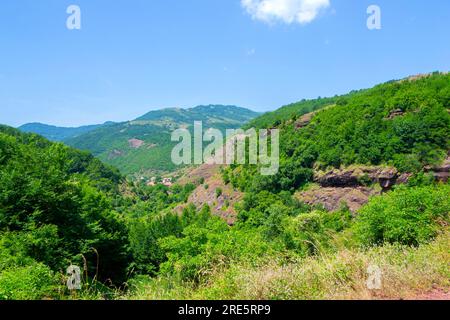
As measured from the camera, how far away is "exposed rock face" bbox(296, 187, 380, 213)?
64438 mm

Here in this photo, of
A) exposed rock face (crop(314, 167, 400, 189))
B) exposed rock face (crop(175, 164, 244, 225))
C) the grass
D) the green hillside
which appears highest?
the green hillside

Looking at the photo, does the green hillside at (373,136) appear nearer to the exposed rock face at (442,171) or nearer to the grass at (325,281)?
the exposed rock face at (442,171)

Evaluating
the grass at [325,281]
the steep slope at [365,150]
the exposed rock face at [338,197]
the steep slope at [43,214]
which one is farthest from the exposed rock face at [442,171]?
the grass at [325,281]

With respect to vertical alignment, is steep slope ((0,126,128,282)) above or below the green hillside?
below

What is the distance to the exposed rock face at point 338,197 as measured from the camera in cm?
6444

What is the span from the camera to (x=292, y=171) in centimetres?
→ 7912

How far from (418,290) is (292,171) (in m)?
75.7

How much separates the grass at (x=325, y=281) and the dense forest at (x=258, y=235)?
2 cm

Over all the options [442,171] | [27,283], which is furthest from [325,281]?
[442,171]

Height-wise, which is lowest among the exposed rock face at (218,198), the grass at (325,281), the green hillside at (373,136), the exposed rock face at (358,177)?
the exposed rock face at (218,198)

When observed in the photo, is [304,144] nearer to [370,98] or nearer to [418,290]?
[370,98]

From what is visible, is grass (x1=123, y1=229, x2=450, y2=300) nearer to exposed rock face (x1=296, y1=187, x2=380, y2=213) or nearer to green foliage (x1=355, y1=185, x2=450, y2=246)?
green foliage (x1=355, y1=185, x2=450, y2=246)

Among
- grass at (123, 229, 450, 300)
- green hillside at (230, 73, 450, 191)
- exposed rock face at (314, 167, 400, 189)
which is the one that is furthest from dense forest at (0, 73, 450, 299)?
exposed rock face at (314, 167, 400, 189)

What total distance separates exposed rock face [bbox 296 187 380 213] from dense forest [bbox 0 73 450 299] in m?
2.01
